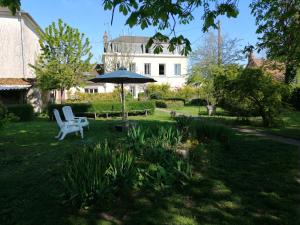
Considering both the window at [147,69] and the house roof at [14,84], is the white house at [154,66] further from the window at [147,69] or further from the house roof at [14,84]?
the house roof at [14,84]

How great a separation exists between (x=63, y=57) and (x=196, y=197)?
22.1m

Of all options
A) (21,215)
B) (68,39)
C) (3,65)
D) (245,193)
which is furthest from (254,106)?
(3,65)

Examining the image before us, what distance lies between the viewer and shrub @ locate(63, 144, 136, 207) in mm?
3977

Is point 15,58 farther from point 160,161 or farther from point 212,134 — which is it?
point 160,161

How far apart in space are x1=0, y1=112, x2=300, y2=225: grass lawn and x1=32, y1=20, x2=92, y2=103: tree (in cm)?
1684

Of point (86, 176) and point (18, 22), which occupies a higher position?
point (18, 22)

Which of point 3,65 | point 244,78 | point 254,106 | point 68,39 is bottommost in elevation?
point 254,106

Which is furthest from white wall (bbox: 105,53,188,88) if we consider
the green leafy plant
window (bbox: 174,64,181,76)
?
the green leafy plant

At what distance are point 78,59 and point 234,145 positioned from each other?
19.4 meters

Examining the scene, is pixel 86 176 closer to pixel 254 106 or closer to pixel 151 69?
pixel 254 106

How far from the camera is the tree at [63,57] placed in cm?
2298

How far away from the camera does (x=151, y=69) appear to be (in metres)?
46.2

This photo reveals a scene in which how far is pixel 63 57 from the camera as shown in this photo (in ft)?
78.9

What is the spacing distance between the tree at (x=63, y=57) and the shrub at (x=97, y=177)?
19.7 metres
